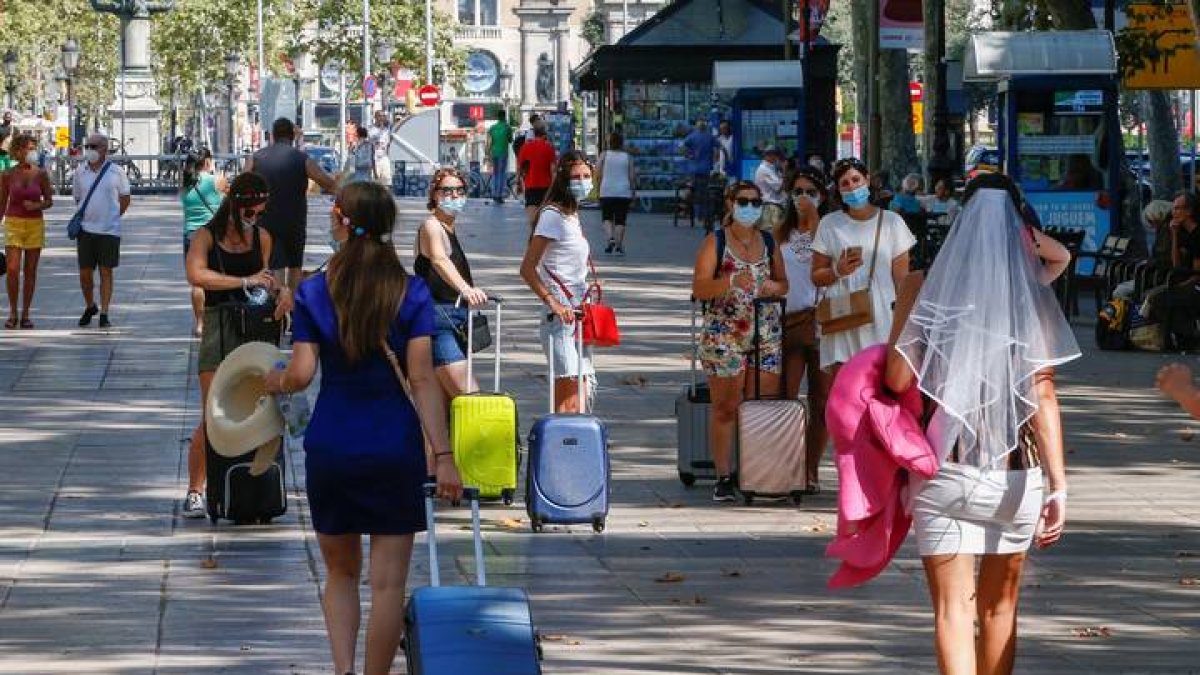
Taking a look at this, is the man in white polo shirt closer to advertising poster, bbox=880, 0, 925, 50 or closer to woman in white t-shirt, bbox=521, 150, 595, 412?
woman in white t-shirt, bbox=521, 150, 595, 412

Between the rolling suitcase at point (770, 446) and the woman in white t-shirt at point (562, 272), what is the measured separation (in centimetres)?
91

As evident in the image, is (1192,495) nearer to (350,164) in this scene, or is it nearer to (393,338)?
(393,338)

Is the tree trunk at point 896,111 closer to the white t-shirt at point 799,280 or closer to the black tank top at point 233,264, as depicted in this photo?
the white t-shirt at point 799,280

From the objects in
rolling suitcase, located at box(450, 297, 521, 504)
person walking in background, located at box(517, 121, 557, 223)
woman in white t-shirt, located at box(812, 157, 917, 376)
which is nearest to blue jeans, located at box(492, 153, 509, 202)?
person walking in background, located at box(517, 121, 557, 223)

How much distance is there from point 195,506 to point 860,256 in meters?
3.45

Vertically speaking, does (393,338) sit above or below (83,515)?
above

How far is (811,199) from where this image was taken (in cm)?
1462

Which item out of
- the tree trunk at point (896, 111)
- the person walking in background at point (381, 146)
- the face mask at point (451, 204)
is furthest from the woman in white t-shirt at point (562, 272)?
the tree trunk at point (896, 111)

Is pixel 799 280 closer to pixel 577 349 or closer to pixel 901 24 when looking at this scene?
pixel 577 349

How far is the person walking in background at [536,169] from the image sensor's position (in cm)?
3812

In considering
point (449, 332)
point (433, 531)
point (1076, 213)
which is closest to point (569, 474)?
point (449, 332)

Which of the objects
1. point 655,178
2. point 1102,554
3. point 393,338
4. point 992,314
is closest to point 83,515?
point 1102,554

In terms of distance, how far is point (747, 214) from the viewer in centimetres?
1354

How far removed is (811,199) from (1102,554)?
3.23 meters
